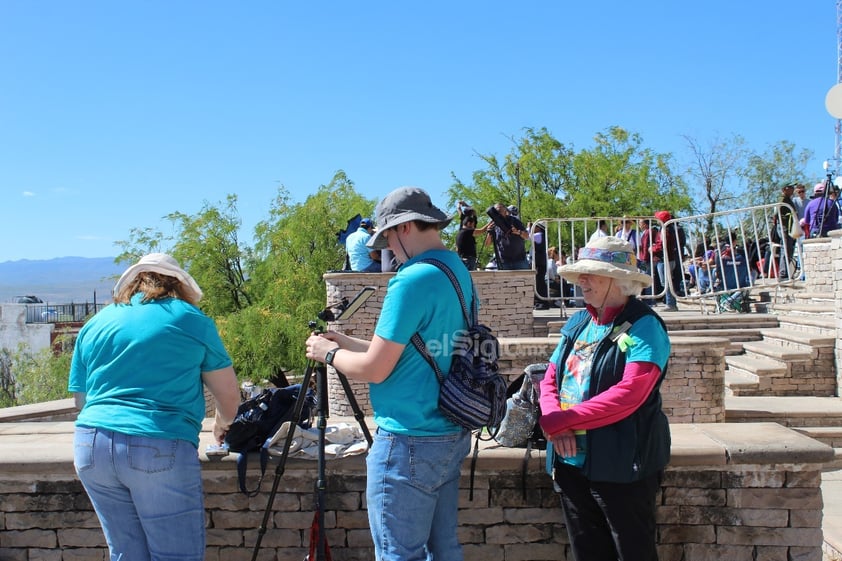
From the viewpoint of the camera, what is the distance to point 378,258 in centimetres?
1360

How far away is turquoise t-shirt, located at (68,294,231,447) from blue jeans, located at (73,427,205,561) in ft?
0.18

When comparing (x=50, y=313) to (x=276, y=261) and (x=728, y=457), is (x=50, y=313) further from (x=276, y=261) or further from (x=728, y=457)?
(x=728, y=457)

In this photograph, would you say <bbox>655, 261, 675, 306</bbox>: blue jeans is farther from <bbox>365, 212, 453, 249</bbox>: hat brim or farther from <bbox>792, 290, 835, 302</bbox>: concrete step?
<bbox>365, 212, 453, 249</bbox>: hat brim

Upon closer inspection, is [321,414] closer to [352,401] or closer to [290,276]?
[352,401]

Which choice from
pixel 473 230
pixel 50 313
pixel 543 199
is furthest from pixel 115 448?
pixel 50 313

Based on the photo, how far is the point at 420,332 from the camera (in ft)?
8.59

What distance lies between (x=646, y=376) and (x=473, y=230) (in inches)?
403

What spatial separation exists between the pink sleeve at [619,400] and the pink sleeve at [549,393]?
14 centimetres

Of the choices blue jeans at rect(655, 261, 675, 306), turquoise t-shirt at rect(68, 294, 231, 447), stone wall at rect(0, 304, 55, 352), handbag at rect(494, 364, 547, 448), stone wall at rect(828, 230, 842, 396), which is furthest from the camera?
stone wall at rect(0, 304, 55, 352)

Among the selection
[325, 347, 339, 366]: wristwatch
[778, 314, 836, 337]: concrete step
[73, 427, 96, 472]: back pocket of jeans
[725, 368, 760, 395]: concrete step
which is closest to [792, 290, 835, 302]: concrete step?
[778, 314, 836, 337]: concrete step

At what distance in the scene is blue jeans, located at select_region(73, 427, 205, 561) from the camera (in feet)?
8.98

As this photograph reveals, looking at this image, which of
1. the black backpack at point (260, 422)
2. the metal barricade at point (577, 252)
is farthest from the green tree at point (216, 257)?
the black backpack at point (260, 422)

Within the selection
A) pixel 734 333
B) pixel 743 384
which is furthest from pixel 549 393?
pixel 734 333

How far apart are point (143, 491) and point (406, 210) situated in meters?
Answer: 1.43
